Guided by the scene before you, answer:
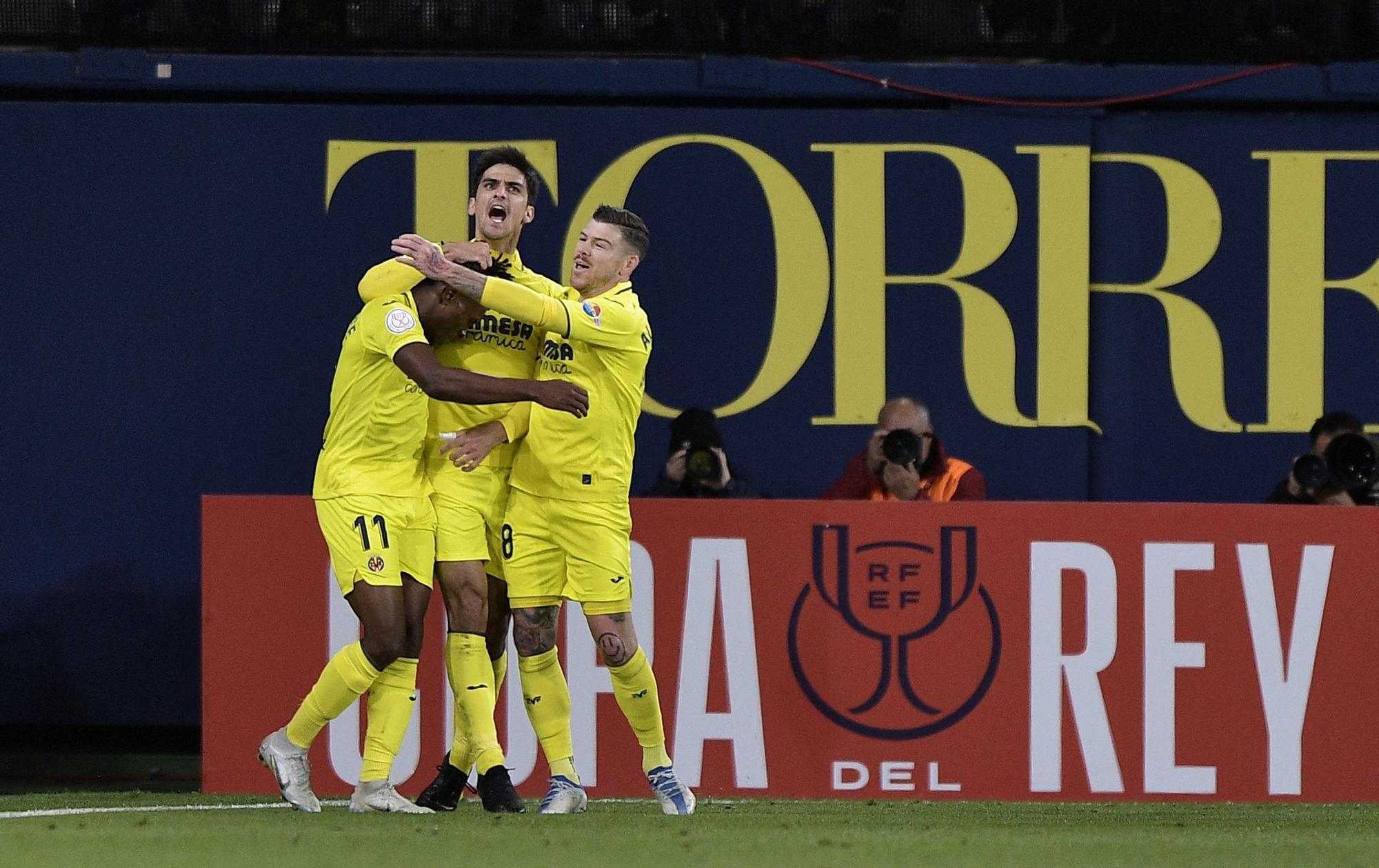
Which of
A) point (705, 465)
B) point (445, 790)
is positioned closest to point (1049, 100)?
point (705, 465)

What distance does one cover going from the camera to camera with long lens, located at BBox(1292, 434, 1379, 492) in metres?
Result: 7.37

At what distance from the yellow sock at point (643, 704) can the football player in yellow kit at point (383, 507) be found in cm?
64

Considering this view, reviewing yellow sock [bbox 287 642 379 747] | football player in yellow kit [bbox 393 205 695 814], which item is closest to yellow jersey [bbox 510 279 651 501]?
football player in yellow kit [bbox 393 205 695 814]

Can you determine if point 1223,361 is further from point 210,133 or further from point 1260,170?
point 210,133

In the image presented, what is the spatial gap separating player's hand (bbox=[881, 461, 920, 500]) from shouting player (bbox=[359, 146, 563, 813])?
172 centimetres

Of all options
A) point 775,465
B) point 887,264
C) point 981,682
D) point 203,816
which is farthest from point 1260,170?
point 203,816

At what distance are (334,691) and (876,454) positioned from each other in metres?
2.55

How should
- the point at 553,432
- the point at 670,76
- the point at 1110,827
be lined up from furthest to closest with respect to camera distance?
1. the point at 670,76
2. the point at 553,432
3. the point at 1110,827

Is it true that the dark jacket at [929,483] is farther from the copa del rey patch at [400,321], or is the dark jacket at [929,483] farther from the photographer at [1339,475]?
the copa del rey patch at [400,321]

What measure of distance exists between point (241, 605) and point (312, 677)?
358mm

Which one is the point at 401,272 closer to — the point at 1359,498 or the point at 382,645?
the point at 382,645

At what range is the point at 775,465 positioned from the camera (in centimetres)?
895

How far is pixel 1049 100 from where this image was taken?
29.2 ft

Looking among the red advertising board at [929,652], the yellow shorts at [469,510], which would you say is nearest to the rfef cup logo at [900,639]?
the red advertising board at [929,652]
